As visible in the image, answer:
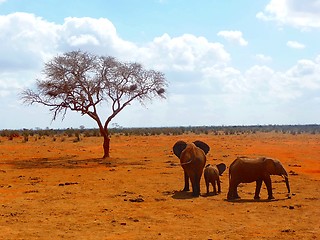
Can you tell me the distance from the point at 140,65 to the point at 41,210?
19.8 metres

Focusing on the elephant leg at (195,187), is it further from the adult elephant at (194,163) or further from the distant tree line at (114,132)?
the distant tree line at (114,132)

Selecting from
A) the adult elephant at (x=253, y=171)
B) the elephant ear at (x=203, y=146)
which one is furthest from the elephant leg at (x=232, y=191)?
the elephant ear at (x=203, y=146)

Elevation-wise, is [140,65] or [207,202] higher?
[140,65]

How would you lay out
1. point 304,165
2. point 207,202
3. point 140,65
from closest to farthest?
point 207,202 → point 304,165 → point 140,65

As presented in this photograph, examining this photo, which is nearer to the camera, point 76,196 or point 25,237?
point 25,237

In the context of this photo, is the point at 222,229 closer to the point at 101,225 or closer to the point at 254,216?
the point at 254,216

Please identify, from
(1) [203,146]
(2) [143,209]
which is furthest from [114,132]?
(2) [143,209]

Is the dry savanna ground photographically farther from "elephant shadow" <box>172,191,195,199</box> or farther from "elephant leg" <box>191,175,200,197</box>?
"elephant leg" <box>191,175,200,197</box>

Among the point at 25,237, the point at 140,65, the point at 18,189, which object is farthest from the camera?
the point at 140,65

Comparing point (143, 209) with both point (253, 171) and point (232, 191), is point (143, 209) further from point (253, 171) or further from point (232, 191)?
point (253, 171)

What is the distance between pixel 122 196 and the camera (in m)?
15.2

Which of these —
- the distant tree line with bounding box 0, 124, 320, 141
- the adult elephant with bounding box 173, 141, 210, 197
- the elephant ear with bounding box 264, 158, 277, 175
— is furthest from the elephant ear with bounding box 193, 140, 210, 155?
the distant tree line with bounding box 0, 124, 320, 141

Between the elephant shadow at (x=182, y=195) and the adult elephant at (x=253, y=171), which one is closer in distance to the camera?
the adult elephant at (x=253, y=171)

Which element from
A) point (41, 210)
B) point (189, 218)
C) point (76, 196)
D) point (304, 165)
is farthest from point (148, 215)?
point (304, 165)
